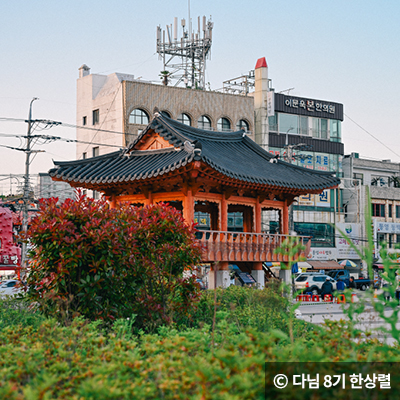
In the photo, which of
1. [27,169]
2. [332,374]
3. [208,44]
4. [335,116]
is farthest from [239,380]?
[335,116]

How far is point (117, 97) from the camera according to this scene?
37438 mm

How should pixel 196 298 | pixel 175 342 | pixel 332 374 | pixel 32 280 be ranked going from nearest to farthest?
pixel 332 374
pixel 175 342
pixel 32 280
pixel 196 298

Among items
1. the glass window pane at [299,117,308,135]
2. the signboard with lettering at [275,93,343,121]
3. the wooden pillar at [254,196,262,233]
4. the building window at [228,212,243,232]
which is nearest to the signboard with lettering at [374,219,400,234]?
the signboard with lettering at [275,93,343,121]

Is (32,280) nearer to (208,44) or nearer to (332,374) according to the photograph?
(332,374)

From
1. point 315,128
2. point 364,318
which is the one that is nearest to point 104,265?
point 364,318

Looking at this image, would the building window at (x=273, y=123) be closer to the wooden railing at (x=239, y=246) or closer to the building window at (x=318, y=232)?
the building window at (x=318, y=232)

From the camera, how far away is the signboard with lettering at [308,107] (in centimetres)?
4072

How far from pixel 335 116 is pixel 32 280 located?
3949 centimetres

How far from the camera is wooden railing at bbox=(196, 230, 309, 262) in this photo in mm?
16122

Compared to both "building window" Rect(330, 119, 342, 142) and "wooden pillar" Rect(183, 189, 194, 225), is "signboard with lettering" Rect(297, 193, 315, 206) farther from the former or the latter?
"wooden pillar" Rect(183, 189, 194, 225)

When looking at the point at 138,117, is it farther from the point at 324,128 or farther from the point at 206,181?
the point at 206,181

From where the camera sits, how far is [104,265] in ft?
23.0

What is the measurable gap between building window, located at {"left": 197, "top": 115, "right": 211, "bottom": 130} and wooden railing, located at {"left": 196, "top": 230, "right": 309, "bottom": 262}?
21.6 metres

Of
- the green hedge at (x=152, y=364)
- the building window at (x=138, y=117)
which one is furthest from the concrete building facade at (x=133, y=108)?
the green hedge at (x=152, y=364)
